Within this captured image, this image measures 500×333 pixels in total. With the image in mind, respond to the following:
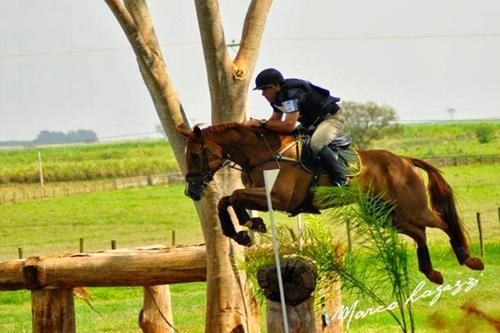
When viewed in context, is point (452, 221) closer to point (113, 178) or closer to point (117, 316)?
point (117, 316)

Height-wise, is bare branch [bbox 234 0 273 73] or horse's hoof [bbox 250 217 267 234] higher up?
bare branch [bbox 234 0 273 73]

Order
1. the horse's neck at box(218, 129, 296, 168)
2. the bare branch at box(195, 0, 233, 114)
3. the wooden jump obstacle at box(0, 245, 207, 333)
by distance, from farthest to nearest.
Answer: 1. the bare branch at box(195, 0, 233, 114)
2. the wooden jump obstacle at box(0, 245, 207, 333)
3. the horse's neck at box(218, 129, 296, 168)

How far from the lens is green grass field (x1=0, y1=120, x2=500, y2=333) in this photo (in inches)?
567

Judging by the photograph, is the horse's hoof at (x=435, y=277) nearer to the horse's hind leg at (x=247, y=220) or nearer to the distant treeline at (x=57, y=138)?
the horse's hind leg at (x=247, y=220)

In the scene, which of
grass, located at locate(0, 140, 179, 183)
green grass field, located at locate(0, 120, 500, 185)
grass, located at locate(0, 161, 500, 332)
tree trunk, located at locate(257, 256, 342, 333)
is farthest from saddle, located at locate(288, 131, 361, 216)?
grass, located at locate(0, 140, 179, 183)

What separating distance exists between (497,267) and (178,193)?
35.2m

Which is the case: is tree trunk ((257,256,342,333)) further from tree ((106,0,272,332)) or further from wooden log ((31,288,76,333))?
tree ((106,0,272,332))

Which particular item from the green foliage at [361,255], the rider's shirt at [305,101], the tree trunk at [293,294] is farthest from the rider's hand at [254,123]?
the tree trunk at [293,294]

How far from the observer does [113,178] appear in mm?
63188

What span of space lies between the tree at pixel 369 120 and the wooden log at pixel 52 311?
182ft

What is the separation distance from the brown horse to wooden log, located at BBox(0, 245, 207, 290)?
1578 mm

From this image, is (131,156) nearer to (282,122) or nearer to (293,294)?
(282,122)

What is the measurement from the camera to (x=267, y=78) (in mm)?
8891

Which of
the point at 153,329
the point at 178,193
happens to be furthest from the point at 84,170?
the point at 153,329
